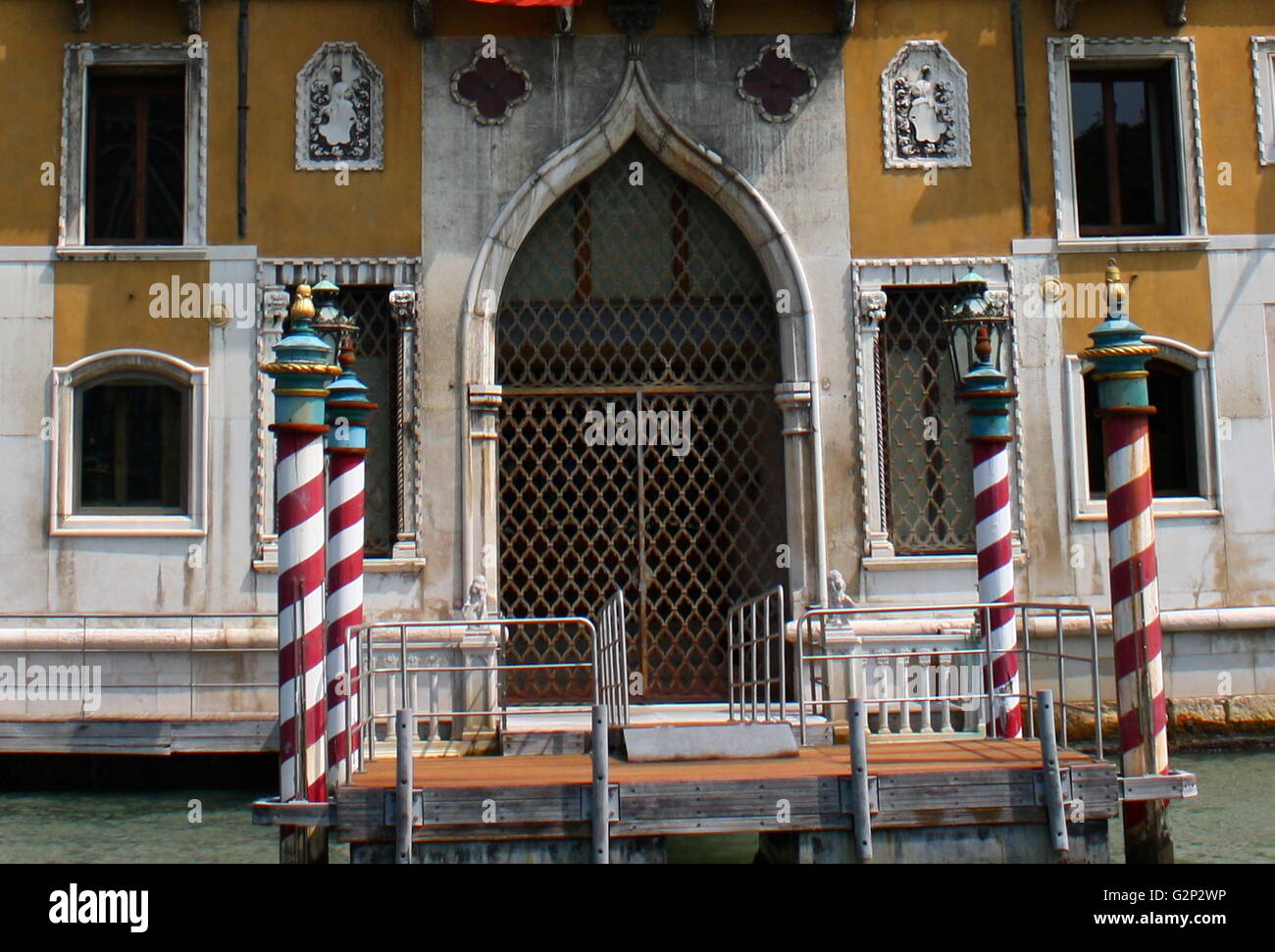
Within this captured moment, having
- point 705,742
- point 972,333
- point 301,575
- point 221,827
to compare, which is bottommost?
point 221,827

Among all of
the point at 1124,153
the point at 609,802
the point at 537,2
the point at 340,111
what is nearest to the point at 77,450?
the point at 340,111

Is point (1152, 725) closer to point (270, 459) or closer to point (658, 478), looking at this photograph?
point (658, 478)

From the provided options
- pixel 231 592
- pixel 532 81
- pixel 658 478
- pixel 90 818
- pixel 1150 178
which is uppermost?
pixel 532 81

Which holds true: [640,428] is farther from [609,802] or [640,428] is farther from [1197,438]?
[609,802]

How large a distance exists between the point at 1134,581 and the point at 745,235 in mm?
7075

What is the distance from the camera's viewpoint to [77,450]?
14531 mm

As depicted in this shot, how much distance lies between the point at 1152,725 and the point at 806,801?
2.37 m

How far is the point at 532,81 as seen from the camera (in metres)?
14.8

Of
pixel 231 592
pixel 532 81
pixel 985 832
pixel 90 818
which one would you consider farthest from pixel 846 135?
pixel 90 818

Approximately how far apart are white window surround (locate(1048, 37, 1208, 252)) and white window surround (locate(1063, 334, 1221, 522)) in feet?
3.55

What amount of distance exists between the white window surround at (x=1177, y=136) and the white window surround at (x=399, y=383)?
22.1ft

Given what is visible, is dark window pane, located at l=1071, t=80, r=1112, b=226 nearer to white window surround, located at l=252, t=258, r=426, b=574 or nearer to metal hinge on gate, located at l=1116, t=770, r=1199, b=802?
white window surround, located at l=252, t=258, r=426, b=574

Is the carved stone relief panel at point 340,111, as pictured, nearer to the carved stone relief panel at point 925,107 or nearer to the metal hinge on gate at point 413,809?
the carved stone relief panel at point 925,107

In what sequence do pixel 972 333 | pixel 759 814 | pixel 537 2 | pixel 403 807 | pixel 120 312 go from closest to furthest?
pixel 403 807 < pixel 759 814 < pixel 972 333 < pixel 537 2 < pixel 120 312
